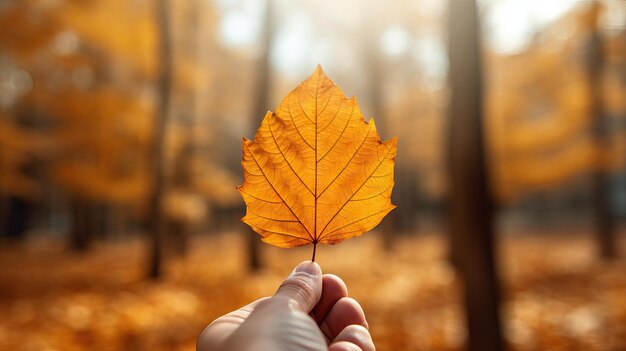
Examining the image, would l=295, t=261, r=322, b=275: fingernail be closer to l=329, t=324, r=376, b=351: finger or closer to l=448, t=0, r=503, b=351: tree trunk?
l=329, t=324, r=376, b=351: finger

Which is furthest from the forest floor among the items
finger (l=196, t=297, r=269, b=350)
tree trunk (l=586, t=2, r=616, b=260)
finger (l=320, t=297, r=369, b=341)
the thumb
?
finger (l=196, t=297, r=269, b=350)

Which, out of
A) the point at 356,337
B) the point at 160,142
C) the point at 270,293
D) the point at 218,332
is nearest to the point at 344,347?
the point at 356,337

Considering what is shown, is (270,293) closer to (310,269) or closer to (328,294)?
(328,294)

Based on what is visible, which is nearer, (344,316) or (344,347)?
(344,347)

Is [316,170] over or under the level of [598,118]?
under

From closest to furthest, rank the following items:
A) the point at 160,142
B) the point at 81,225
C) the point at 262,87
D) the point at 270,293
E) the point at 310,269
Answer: the point at 310,269, the point at 270,293, the point at 160,142, the point at 262,87, the point at 81,225

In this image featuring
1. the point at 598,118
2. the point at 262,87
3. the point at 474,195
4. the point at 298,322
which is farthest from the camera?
the point at 598,118

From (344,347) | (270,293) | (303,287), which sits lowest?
(270,293)

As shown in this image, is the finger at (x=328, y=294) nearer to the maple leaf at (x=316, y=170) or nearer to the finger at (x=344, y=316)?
the finger at (x=344, y=316)
